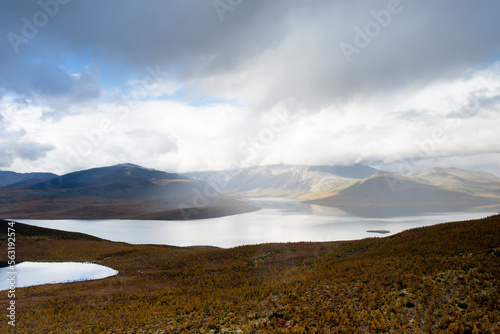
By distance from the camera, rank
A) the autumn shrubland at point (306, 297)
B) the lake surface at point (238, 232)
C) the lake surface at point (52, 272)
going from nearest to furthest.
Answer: the autumn shrubland at point (306, 297)
the lake surface at point (52, 272)
the lake surface at point (238, 232)

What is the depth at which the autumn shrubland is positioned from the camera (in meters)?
15.2

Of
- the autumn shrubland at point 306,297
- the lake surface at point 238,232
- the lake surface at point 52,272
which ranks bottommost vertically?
the lake surface at point 238,232

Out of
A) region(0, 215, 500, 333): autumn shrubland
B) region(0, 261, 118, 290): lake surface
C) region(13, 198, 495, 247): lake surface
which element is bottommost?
region(13, 198, 495, 247): lake surface

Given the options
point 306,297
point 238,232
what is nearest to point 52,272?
point 306,297

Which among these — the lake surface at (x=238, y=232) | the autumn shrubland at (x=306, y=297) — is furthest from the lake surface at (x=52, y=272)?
the lake surface at (x=238, y=232)

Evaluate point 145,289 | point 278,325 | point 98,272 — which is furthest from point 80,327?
point 98,272

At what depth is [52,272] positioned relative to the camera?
40.8m

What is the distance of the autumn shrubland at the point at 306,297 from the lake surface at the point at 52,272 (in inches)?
218

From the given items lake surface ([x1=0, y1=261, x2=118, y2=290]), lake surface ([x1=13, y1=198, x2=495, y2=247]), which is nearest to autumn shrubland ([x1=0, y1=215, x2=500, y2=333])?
lake surface ([x1=0, y1=261, x2=118, y2=290])

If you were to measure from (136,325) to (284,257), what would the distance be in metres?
23.8

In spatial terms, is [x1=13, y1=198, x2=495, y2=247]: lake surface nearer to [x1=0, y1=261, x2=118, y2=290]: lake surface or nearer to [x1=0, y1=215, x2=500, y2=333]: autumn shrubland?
[x1=0, y1=261, x2=118, y2=290]: lake surface

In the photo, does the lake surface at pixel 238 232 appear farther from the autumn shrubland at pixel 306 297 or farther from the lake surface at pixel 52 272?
the autumn shrubland at pixel 306 297

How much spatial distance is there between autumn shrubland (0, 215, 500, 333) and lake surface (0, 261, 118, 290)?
5.54 meters

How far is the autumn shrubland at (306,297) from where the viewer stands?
15.2 meters
